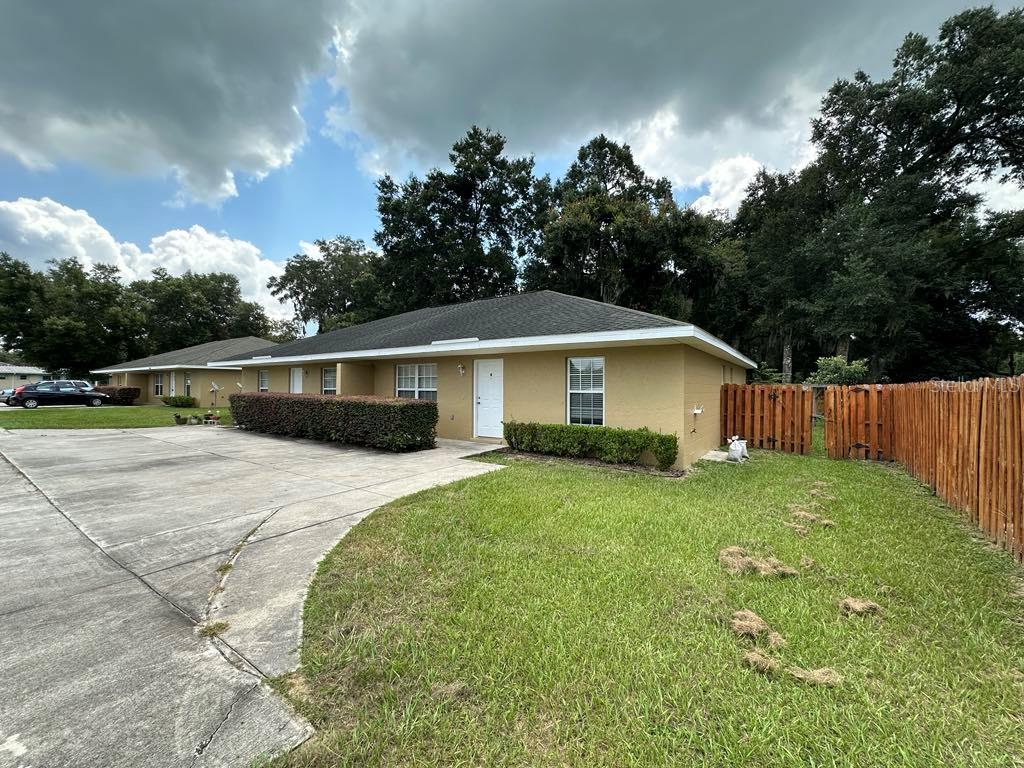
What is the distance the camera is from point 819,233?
2181cm

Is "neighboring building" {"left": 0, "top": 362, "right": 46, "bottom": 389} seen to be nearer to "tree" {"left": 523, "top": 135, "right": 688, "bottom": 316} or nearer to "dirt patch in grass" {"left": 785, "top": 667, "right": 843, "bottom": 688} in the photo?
"tree" {"left": 523, "top": 135, "right": 688, "bottom": 316}

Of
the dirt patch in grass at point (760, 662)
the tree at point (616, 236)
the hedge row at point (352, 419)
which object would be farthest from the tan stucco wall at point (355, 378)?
the tree at point (616, 236)

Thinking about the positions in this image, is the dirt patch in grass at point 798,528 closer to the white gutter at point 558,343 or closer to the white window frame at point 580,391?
the white gutter at point 558,343

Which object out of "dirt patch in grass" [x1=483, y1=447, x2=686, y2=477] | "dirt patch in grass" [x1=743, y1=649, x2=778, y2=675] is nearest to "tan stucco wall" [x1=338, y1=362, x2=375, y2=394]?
"dirt patch in grass" [x1=483, y1=447, x2=686, y2=477]

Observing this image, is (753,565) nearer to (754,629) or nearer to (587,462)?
(754,629)

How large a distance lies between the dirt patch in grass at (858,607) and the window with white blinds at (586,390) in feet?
19.8

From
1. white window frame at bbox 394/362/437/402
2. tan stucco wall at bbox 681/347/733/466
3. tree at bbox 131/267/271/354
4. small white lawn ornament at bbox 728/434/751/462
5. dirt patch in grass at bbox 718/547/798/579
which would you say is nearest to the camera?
dirt patch in grass at bbox 718/547/798/579

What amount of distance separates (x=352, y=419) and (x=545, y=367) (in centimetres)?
486

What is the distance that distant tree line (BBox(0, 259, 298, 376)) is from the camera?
29969mm

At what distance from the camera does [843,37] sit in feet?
42.2

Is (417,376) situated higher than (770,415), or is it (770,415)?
(417,376)

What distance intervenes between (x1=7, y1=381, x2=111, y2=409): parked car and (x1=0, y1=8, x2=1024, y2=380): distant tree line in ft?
30.0

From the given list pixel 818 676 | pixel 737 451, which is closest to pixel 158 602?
pixel 818 676

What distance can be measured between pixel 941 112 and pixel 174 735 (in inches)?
1251
